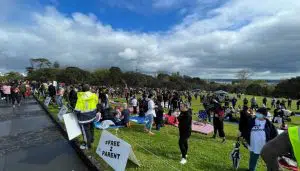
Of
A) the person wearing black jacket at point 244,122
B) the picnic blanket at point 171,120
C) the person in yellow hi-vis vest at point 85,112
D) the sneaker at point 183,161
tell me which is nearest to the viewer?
the sneaker at point 183,161

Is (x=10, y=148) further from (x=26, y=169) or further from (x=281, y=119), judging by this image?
(x=281, y=119)

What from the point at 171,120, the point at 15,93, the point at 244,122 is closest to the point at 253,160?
the point at 244,122

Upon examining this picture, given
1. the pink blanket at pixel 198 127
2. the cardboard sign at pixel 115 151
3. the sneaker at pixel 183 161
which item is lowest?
the pink blanket at pixel 198 127

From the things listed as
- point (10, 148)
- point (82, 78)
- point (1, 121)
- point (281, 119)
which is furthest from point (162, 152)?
point (82, 78)

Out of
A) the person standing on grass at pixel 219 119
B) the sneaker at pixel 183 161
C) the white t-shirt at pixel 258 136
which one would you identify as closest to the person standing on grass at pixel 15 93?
the person standing on grass at pixel 219 119

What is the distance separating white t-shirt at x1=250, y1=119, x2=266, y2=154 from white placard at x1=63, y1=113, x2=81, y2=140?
521cm

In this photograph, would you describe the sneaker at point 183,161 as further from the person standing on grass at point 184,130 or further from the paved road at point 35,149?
the paved road at point 35,149

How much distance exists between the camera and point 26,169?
6691 mm

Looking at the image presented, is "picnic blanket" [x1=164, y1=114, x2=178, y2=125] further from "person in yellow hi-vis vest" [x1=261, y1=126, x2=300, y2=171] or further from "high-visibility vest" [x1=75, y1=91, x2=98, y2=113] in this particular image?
"person in yellow hi-vis vest" [x1=261, y1=126, x2=300, y2=171]

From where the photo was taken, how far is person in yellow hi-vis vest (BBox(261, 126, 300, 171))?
236 centimetres

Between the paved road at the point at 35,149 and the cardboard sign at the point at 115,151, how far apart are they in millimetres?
813

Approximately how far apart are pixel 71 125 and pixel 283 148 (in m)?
7.08

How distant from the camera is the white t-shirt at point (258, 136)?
20.2 feet

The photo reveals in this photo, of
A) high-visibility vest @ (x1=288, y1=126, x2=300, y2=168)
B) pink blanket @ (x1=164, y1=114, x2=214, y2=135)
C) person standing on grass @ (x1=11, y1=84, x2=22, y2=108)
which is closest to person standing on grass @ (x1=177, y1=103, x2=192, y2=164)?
high-visibility vest @ (x1=288, y1=126, x2=300, y2=168)
